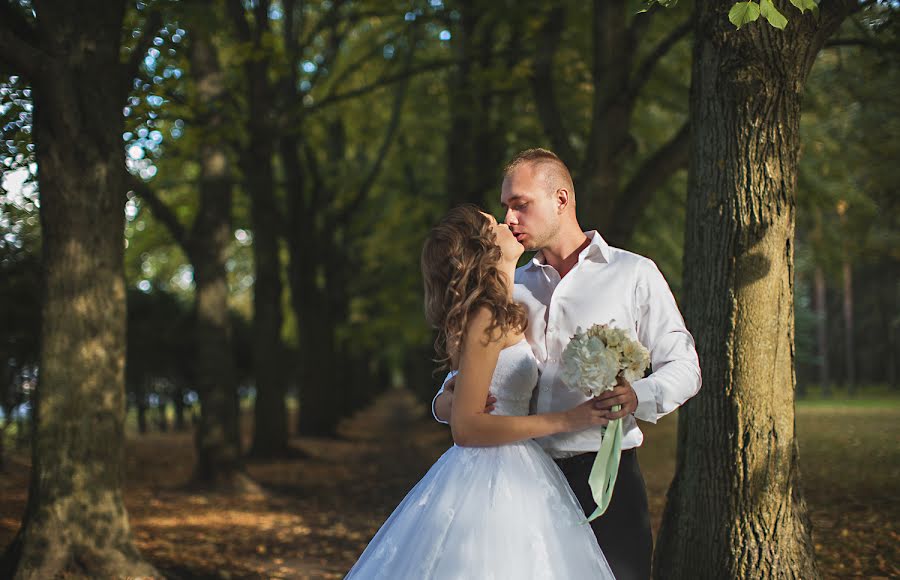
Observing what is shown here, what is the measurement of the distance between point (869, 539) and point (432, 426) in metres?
19.3

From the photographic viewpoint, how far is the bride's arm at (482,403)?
3.44 metres

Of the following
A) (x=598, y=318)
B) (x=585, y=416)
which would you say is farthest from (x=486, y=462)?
(x=598, y=318)

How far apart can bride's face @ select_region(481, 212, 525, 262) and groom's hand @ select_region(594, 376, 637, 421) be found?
0.69 metres

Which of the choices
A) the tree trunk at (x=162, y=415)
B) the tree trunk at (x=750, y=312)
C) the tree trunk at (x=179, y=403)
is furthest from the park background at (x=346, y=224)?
the tree trunk at (x=162, y=415)

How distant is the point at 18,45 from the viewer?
6566 mm

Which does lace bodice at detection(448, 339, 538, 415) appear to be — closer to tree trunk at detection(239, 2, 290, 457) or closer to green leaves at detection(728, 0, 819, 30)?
green leaves at detection(728, 0, 819, 30)

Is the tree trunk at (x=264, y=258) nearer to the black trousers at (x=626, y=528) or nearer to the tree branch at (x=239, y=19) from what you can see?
the tree branch at (x=239, y=19)

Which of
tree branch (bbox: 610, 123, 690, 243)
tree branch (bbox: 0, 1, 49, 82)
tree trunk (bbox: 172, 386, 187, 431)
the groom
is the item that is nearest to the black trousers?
the groom

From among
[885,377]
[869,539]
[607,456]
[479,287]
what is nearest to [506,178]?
[479,287]

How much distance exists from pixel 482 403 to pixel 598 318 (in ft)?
2.03

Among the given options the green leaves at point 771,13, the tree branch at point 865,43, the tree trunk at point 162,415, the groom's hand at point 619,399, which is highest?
the tree branch at point 865,43

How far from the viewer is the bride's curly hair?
349 cm

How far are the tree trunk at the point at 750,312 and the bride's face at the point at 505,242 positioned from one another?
7.10 ft

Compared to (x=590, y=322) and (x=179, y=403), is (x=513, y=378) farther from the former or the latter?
(x=179, y=403)
